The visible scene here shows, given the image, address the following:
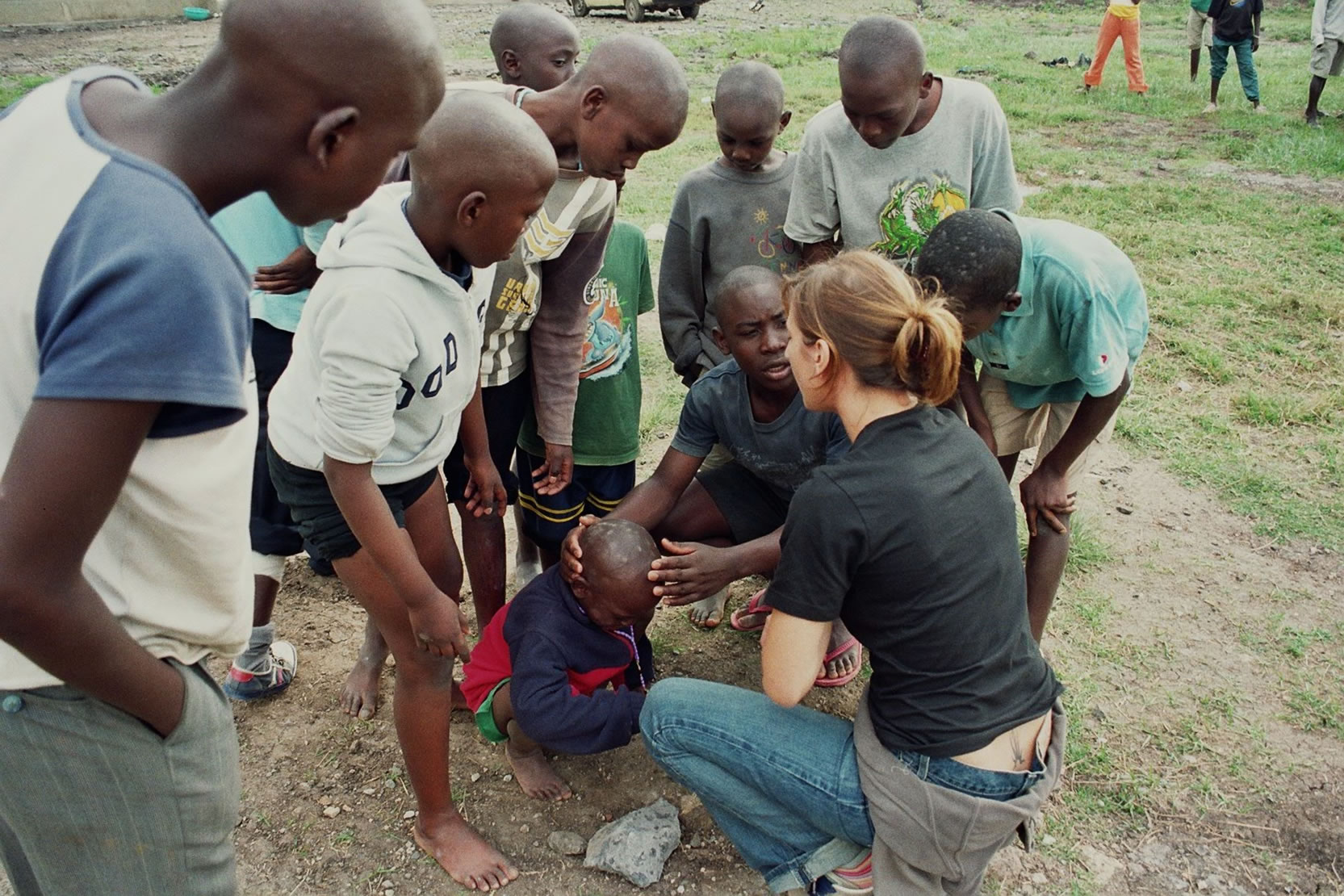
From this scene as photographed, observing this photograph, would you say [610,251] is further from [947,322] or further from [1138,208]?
[1138,208]

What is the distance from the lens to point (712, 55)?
1247 cm

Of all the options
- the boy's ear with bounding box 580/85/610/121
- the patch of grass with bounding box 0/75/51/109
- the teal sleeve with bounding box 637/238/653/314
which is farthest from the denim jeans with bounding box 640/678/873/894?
the patch of grass with bounding box 0/75/51/109

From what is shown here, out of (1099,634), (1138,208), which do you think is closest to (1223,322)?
(1138,208)

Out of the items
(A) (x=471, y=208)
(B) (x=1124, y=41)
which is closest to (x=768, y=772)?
(A) (x=471, y=208)

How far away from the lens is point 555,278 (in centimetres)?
271

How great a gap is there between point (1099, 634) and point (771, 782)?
60.3 inches

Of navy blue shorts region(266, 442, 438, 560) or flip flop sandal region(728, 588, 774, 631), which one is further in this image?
flip flop sandal region(728, 588, 774, 631)

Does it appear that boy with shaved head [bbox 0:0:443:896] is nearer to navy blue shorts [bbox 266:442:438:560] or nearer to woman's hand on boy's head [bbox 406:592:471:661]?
woman's hand on boy's head [bbox 406:592:471:661]

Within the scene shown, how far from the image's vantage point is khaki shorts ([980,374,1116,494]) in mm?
2904

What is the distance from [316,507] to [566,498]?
110cm

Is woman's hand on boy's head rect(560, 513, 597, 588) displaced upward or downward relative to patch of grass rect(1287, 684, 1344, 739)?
upward

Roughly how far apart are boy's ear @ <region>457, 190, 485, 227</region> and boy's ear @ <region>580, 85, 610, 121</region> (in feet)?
2.10

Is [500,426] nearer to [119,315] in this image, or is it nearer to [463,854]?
[463,854]

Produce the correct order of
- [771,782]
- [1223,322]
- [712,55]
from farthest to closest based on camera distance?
[712,55], [1223,322], [771,782]
